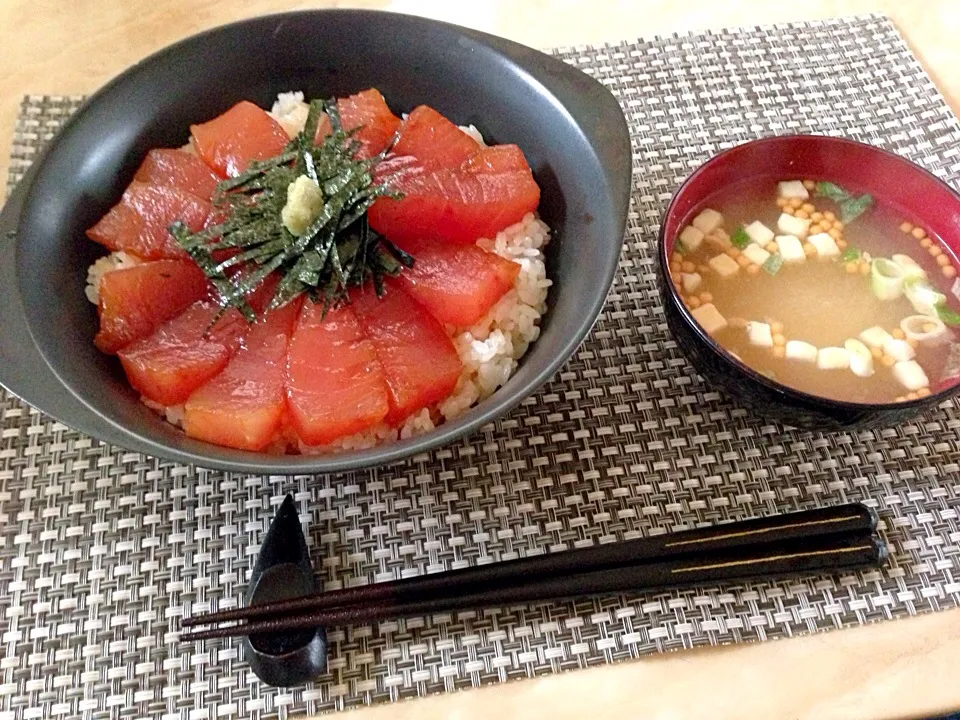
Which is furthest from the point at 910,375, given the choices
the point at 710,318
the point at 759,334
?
the point at 710,318

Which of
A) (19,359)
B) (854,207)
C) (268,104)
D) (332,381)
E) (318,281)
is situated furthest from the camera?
(268,104)

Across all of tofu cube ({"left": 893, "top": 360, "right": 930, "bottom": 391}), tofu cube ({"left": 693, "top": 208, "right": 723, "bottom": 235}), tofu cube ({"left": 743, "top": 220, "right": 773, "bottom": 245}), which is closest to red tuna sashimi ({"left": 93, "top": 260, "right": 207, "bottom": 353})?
tofu cube ({"left": 693, "top": 208, "right": 723, "bottom": 235})

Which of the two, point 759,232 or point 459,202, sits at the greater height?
point 459,202

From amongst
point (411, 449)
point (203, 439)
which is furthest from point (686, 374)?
point (203, 439)

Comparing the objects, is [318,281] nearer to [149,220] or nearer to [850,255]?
[149,220]

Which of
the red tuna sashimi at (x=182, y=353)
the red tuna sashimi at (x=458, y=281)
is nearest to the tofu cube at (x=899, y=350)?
the red tuna sashimi at (x=458, y=281)

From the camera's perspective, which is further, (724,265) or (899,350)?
(724,265)

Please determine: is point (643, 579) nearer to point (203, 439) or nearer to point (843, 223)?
point (203, 439)

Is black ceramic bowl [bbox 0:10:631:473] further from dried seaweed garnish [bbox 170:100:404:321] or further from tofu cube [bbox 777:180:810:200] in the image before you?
tofu cube [bbox 777:180:810:200]
